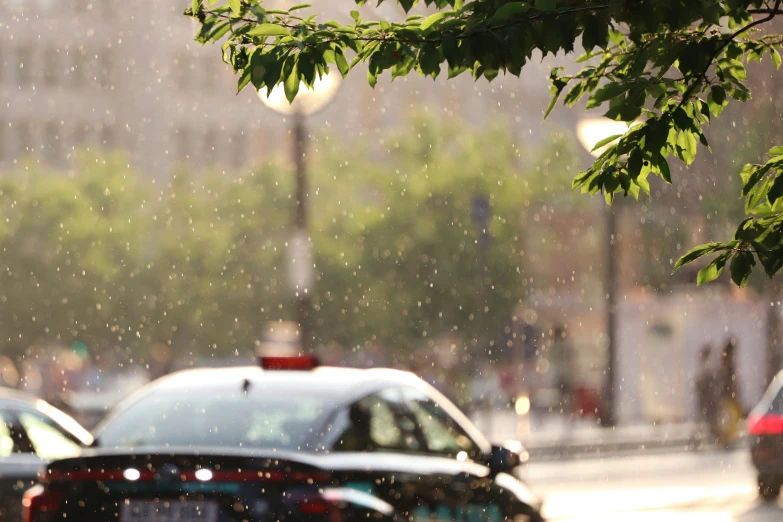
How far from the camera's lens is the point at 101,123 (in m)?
82.2

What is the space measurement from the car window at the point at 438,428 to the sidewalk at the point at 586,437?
2008cm

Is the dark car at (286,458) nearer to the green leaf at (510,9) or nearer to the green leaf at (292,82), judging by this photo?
the green leaf at (292,82)

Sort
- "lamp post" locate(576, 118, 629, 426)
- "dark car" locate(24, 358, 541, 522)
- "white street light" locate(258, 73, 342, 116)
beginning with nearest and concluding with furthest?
"dark car" locate(24, 358, 541, 522) → "white street light" locate(258, 73, 342, 116) → "lamp post" locate(576, 118, 629, 426)

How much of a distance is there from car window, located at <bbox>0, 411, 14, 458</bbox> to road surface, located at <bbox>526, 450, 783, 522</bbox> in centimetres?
598

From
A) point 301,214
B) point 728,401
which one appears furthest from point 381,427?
point 728,401

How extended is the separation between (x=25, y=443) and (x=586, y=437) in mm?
22405

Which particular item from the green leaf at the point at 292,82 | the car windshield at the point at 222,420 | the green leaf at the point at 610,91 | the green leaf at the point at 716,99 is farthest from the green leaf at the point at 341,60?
the car windshield at the point at 222,420

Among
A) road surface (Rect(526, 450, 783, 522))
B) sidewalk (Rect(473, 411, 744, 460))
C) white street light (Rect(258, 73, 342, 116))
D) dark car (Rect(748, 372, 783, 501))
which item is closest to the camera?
road surface (Rect(526, 450, 783, 522))

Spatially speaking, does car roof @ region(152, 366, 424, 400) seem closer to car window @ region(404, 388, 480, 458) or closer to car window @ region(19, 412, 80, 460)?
car window @ region(404, 388, 480, 458)

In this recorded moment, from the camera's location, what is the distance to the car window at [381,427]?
631 cm

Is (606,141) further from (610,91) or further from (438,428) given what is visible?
(438,428)

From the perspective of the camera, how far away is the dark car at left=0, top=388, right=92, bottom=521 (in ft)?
33.6

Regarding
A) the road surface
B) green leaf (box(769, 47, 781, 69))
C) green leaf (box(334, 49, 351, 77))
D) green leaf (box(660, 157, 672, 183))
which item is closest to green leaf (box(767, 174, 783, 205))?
green leaf (box(660, 157, 672, 183))

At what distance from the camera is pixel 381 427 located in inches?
259
